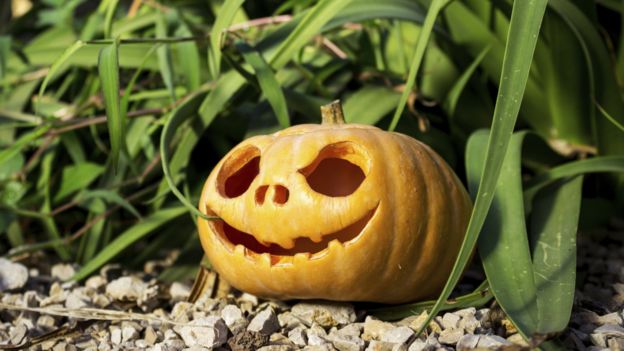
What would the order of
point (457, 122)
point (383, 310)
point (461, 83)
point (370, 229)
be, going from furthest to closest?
point (457, 122) < point (461, 83) < point (383, 310) < point (370, 229)

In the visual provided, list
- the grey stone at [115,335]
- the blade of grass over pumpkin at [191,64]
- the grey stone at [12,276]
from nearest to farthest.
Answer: the grey stone at [115,335] → the grey stone at [12,276] → the blade of grass over pumpkin at [191,64]

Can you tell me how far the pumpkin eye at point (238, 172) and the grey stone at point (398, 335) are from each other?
0.34m

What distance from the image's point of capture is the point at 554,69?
5.61 ft

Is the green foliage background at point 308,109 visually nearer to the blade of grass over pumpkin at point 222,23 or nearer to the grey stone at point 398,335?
the blade of grass over pumpkin at point 222,23

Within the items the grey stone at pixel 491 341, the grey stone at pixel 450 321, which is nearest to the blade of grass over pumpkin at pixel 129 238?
the grey stone at pixel 450 321

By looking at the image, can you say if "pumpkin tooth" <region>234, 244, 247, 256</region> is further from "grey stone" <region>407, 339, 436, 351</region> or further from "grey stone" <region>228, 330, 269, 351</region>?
"grey stone" <region>407, 339, 436, 351</region>

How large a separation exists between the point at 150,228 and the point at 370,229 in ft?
2.07

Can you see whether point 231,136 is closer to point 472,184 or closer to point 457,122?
point 457,122

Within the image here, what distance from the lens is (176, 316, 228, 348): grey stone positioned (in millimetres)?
1192

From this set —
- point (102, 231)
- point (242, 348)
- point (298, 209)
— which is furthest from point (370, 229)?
point (102, 231)

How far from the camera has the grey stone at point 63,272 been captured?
1724 millimetres

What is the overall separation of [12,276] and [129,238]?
0.76 feet

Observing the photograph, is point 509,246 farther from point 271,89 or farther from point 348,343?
point 271,89

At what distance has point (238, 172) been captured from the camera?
1379mm
